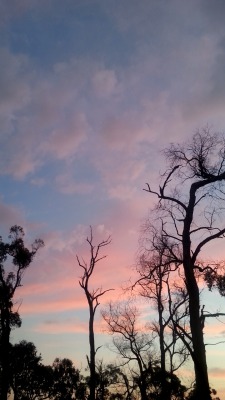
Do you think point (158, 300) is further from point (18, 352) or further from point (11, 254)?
point (18, 352)

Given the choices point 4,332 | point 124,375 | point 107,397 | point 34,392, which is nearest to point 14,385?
point 34,392

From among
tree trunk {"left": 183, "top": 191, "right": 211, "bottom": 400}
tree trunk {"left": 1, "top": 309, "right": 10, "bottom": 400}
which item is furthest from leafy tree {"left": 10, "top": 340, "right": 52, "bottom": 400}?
tree trunk {"left": 183, "top": 191, "right": 211, "bottom": 400}

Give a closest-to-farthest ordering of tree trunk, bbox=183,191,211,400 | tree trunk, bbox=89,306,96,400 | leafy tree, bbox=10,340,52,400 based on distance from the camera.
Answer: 1. tree trunk, bbox=183,191,211,400
2. tree trunk, bbox=89,306,96,400
3. leafy tree, bbox=10,340,52,400

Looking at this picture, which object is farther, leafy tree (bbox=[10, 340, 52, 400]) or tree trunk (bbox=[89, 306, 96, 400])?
leafy tree (bbox=[10, 340, 52, 400])

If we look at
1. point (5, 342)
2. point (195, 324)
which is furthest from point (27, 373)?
point (195, 324)

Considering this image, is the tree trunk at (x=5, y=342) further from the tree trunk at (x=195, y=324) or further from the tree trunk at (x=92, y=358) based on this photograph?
the tree trunk at (x=195, y=324)

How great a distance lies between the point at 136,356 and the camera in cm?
3031

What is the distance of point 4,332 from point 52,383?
4177 cm

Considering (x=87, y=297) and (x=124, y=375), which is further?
(x=124, y=375)

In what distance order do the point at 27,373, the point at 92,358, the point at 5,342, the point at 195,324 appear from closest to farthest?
the point at 195,324 → the point at 92,358 → the point at 5,342 → the point at 27,373

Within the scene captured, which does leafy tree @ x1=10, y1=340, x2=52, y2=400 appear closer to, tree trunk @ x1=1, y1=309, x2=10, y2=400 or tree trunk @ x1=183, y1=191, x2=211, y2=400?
tree trunk @ x1=1, y1=309, x2=10, y2=400

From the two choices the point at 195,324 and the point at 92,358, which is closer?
the point at 195,324

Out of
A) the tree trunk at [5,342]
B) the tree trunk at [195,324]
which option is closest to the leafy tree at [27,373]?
the tree trunk at [5,342]

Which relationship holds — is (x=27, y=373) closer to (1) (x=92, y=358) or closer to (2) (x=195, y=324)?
(1) (x=92, y=358)
